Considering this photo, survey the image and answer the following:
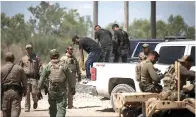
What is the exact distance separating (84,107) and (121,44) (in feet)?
7.18

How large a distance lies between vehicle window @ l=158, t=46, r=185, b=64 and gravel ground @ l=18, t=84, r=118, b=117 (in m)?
1.84

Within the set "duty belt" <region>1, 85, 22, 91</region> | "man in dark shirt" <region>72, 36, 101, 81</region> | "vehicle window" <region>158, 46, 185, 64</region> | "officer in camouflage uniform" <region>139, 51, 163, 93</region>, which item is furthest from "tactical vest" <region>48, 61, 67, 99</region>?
"man in dark shirt" <region>72, 36, 101, 81</region>

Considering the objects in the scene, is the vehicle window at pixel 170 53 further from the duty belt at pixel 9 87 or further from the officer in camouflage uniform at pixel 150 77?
the duty belt at pixel 9 87

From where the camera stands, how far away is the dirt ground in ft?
38.7

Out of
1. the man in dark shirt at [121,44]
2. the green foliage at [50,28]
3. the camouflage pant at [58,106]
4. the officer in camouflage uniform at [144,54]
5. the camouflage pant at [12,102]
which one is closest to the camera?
the camouflage pant at [12,102]

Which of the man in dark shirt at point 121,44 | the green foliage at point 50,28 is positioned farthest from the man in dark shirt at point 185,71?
the green foliage at point 50,28

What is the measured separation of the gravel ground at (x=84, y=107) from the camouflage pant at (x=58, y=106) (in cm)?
233

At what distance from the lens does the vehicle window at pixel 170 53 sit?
35.1 ft

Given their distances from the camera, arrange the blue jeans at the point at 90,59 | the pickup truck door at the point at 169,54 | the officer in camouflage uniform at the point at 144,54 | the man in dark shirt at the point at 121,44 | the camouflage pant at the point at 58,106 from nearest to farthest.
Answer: the camouflage pant at the point at 58,106 → the officer in camouflage uniform at the point at 144,54 → the pickup truck door at the point at 169,54 → the blue jeans at the point at 90,59 → the man in dark shirt at the point at 121,44

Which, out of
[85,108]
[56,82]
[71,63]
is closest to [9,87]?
[56,82]

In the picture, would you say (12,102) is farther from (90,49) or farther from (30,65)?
(90,49)

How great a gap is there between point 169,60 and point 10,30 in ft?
113

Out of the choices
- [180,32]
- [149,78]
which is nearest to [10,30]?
[180,32]

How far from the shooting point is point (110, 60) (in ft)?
46.8
